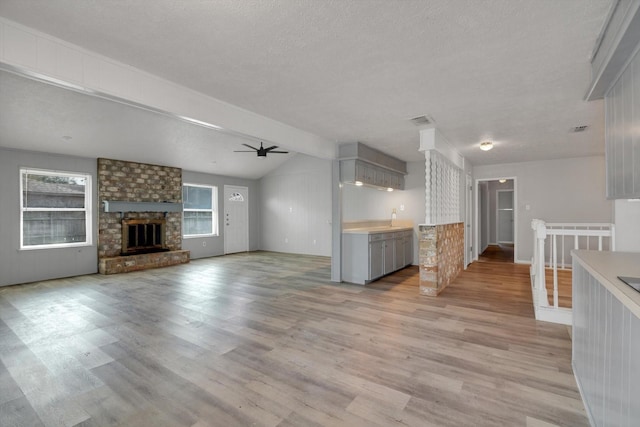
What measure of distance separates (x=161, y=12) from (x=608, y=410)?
3.29 metres

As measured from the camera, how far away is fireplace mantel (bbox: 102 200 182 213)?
6.51m

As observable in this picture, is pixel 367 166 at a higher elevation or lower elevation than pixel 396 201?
higher

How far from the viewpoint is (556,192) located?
679cm

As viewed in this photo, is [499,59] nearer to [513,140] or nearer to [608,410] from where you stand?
[608,410]

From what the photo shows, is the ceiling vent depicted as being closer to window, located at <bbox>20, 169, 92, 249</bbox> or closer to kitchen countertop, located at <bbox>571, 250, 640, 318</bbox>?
kitchen countertop, located at <bbox>571, 250, 640, 318</bbox>

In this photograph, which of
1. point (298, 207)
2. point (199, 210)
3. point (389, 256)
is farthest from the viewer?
point (298, 207)

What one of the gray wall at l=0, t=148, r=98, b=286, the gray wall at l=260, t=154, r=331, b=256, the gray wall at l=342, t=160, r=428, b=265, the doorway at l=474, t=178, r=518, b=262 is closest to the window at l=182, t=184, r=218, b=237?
the gray wall at l=260, t=154, r=331, b=256

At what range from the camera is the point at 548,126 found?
14.1ft

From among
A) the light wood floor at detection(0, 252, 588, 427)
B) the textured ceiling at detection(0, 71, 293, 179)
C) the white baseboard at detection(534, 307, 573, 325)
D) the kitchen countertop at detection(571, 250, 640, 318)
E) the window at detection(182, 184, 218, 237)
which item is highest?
the textured ceiling at detection(0, 71, 293, 179)

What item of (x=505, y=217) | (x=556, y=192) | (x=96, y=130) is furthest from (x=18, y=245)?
(x=505, y=217)

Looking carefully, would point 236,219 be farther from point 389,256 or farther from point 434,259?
point 434,259

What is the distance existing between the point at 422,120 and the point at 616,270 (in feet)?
9.39

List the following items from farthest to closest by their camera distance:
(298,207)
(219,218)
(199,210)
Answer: (298,207)
(219,218)
(199,210)

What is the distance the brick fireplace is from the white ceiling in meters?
2.43
